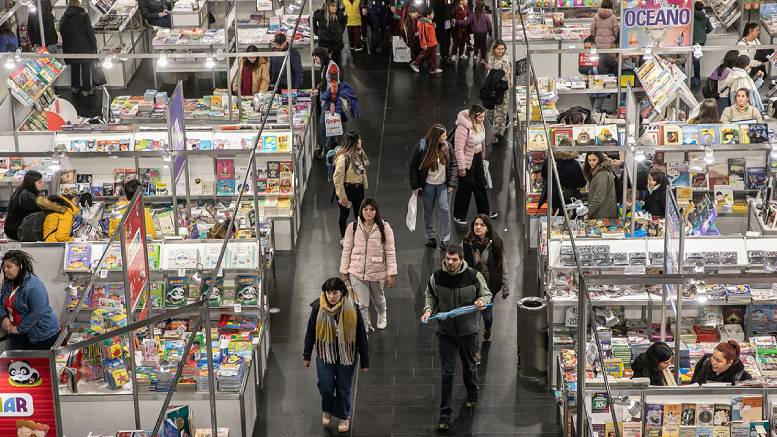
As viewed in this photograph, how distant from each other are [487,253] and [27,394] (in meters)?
5.79

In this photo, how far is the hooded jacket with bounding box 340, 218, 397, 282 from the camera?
13.5m

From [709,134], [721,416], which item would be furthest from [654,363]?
[709,134]

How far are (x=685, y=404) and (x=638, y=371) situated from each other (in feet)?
2.37

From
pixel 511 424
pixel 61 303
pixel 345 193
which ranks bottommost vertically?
pixel 511 424

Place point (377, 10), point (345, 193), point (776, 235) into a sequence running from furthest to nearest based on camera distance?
point (377, 10) → point (345, 193) → point (776, 235)

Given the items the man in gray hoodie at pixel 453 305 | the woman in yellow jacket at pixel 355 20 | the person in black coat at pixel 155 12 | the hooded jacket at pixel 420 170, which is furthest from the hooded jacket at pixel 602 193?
the person in black coat at pixel 155 12

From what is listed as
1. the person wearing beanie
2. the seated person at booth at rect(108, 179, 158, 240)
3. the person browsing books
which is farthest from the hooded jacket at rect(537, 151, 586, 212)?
the seated person at booth at rect(108, 179, 158, 240)

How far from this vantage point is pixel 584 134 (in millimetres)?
16359

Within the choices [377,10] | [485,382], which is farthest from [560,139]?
[377,10]

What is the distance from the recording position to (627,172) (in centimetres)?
1562

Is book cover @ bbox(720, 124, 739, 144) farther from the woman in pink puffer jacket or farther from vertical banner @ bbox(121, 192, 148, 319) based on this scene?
vertical banner @ bbox(121, 192, 148, 319)

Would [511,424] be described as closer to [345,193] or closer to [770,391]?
[770,391]

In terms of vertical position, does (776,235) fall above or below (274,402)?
above

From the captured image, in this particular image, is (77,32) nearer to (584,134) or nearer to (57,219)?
(57,219)
